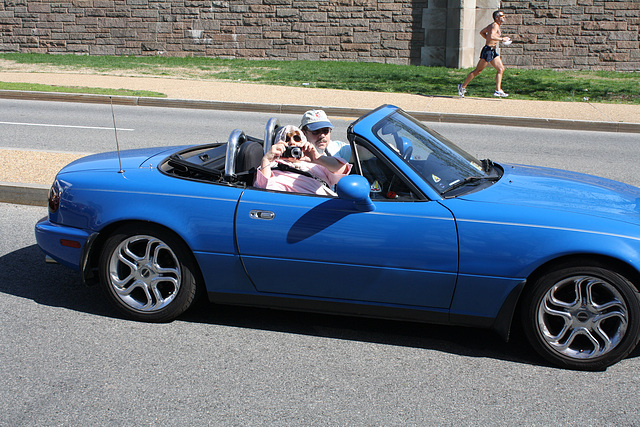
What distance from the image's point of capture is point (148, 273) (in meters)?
4.12

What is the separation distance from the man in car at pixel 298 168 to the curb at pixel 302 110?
350 inches

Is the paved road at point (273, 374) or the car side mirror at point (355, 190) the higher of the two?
the car side mirror at point (355, 190)

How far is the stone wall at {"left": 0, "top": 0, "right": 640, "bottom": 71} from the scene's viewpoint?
2089 centimetres

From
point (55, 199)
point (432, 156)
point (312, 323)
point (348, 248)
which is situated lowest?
point (312, 323)

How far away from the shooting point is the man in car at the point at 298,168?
412cm

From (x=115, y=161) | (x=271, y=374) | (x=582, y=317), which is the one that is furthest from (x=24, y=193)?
(x=582, y=317)

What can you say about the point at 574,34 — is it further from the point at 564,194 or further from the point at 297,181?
the point at 297,181

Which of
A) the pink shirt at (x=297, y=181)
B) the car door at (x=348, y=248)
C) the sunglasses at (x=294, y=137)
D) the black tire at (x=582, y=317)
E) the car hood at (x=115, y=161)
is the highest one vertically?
the sunglasses at (x=294, y=137)

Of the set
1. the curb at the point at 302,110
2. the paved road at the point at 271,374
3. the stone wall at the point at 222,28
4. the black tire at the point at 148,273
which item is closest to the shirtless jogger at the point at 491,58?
the curb at the point at 302,110

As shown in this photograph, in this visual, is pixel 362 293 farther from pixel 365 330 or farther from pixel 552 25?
pixel 552 25

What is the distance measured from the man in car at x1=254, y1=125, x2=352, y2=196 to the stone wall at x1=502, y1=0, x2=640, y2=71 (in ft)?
61.5

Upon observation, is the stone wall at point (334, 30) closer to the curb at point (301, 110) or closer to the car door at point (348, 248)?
the curb at point (301, 110)

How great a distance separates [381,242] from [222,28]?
20966 mm

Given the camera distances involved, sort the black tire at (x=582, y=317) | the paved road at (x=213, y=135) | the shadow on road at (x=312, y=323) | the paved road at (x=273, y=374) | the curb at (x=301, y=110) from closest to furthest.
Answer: the paved road at (x=273, y=374) < the black tire at (x=582, y=317) < the shadow on road at (x=312, y=323) < the paved road at (x=213, y=135) < the curb at (x=301, y=110)
